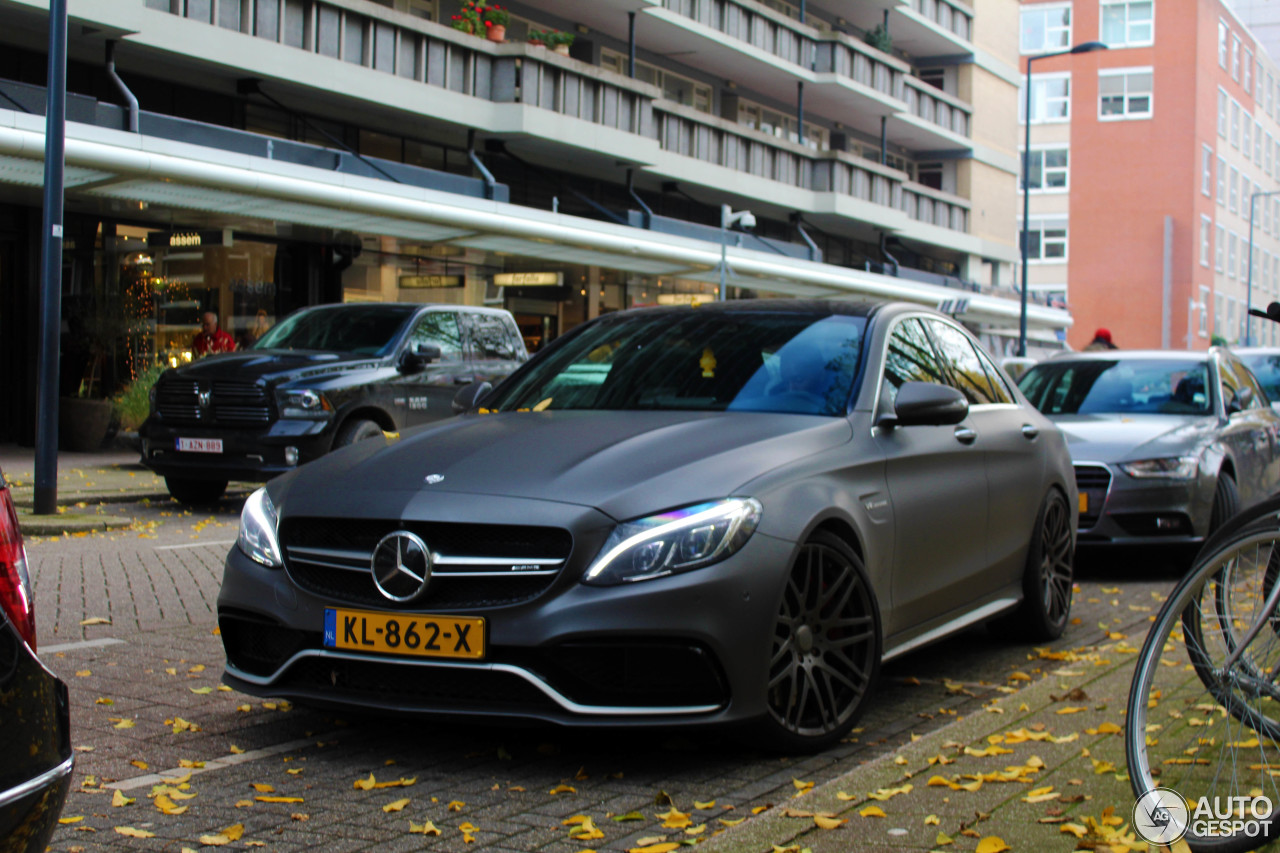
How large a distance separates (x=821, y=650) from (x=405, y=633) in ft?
4.43

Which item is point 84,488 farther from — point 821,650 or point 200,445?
point 821,650

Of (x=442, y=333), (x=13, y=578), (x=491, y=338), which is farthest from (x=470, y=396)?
(x=491, y=338)

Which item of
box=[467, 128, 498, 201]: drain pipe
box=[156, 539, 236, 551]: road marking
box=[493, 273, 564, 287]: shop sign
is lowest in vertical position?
box=[156, 539, 236, 551]: road marking

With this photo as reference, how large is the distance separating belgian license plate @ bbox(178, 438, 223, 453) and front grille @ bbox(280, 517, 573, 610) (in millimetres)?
8881

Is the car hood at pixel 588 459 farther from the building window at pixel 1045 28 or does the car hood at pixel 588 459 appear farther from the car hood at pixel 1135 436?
the building window at pixel 1045 28

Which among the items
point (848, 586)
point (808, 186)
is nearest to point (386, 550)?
point (848, 586)

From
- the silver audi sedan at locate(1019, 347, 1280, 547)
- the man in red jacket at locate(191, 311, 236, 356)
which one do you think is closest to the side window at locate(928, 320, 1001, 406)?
the silver audi sedan at locate(1019, 347, 1280, 547)

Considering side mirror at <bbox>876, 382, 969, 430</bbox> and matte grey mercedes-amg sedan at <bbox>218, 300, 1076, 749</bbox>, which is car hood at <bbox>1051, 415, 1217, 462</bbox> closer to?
matte grey mercedes-amg sedan at <bbox>218, 300, 1076, 749</bbox>

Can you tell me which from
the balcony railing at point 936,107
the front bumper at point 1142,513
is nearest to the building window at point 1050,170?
the balcony railing at point 936,107

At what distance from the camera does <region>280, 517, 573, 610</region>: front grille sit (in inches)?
167

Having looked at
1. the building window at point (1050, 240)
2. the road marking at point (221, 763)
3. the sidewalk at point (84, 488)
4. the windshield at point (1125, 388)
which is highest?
the building window at point (1050, 240)

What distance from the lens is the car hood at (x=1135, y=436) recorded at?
946cm

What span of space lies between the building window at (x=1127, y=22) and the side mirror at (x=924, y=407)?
223ft

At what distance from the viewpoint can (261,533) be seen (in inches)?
187
